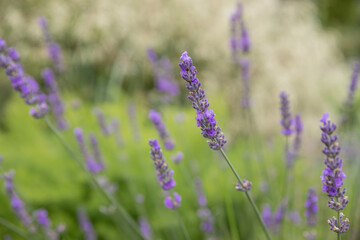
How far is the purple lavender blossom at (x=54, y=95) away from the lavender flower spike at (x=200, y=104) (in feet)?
4.30

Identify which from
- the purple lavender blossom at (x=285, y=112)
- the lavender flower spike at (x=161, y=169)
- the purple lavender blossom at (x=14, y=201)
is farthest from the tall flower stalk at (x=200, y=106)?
the purple lavender blossom at (x=14, y=201)

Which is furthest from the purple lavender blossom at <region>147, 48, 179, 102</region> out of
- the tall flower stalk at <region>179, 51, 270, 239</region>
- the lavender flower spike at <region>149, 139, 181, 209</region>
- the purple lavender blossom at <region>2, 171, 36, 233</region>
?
the tall flower stalk at <region>179, 51, 270, 239</region>

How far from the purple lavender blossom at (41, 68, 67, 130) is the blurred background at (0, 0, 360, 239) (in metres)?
0.11

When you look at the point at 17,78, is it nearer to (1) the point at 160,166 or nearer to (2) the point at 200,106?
(1) the point at 160,166

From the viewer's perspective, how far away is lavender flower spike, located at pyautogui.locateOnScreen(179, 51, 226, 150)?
709mm

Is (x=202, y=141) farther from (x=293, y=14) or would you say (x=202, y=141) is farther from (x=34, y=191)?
(x=293, y=14)

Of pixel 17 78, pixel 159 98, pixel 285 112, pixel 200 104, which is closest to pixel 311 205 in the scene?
pixel 285 112

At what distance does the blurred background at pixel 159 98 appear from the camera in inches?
93.2

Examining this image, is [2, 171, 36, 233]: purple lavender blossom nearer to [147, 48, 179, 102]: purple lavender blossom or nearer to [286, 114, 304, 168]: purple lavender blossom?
[147, 48, 179, 102]: purple lavender blossom

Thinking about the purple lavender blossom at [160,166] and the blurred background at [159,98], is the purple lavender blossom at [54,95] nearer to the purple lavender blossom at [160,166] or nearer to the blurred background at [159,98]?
A: the blurred background at [159,98]

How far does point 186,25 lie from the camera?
4.90 m

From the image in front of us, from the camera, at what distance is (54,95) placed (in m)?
1.99

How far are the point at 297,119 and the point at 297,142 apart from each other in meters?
0.16

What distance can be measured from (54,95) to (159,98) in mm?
630
